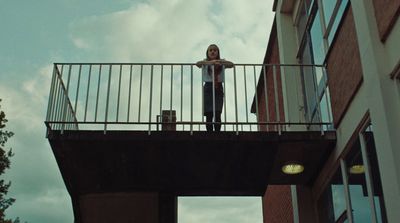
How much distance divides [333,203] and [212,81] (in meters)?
2.59

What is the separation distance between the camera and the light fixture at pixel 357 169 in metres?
7.23

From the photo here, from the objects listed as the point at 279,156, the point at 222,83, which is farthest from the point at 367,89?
the point at 222,83

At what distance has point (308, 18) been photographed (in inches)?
406

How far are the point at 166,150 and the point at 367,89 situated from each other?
2.93 meters

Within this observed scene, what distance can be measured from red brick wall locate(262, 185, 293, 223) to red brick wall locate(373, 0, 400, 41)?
15.6 ft

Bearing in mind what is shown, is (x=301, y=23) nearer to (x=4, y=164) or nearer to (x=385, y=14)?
(x=385, y=14)

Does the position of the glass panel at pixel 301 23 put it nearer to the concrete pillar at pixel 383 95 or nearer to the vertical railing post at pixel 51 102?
the concrete pillar at pixel 383 95

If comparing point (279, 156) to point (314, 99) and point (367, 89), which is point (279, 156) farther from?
point (367, 89)

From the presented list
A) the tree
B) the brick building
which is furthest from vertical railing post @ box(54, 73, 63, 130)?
the tree

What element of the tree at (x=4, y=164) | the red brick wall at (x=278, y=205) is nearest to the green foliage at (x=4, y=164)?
the tree at (x=4, y=164)

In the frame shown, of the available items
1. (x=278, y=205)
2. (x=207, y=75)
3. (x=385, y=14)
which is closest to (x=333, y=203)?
(x=207, y=75)

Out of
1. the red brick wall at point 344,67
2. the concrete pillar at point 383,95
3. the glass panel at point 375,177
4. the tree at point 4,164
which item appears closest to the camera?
the concrete pillar at point 383,95

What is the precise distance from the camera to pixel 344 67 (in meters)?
7.84

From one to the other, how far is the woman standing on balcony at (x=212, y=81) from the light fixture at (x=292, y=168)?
4.39ft
